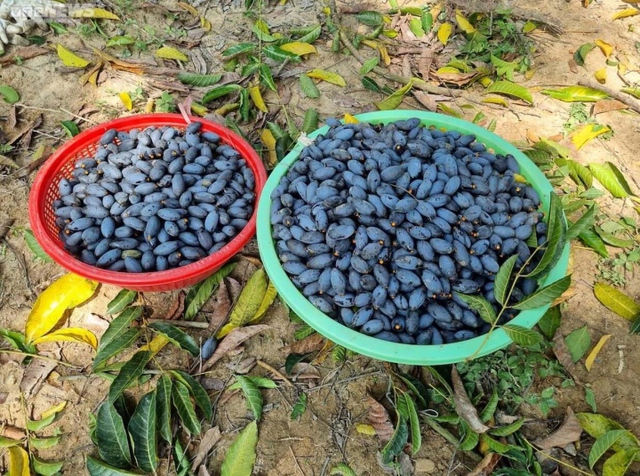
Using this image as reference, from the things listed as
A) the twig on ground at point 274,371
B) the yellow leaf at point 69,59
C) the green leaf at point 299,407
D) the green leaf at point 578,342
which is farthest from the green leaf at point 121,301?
the green leaf at point 578,342

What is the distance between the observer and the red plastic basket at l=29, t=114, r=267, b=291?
1775 millimetres

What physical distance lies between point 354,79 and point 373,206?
1.40 meters

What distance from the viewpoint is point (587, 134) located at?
2492mm

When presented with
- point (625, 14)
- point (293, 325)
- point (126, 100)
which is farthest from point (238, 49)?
point (625, 14)

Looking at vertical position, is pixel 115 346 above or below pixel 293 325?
above

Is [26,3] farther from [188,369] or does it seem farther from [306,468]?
[306,468]

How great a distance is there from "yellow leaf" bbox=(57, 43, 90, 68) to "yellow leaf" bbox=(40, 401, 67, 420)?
74.0 inches

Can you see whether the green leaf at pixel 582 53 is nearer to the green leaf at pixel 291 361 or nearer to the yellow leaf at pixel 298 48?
the yellow leaf at pixel 298 48

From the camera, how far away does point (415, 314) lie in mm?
1587

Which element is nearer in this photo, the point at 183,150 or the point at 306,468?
the point at 306,468

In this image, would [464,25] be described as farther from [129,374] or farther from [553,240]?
[129,374]

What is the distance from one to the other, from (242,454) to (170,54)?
2184 millimetres

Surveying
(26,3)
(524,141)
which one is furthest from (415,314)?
(26,3)

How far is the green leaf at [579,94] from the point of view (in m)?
2.64
